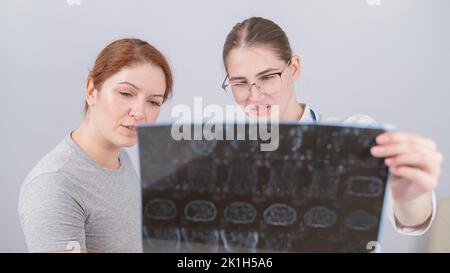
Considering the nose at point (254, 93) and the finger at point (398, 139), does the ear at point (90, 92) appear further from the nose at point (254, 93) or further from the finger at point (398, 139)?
the finger at point (398, 139)

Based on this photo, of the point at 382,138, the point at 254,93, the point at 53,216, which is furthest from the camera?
the point at 254,93

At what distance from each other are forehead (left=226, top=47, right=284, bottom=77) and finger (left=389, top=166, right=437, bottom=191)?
0.34m

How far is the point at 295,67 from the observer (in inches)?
39.9

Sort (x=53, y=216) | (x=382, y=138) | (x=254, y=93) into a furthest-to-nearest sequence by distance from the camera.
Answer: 1. (x=254, y=93)
2. (x=53, y=216)
3. (x=382, y=138)

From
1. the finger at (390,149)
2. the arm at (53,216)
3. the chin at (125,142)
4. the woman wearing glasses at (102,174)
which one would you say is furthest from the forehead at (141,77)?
the finger at (390,149)

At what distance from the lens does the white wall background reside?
102cm

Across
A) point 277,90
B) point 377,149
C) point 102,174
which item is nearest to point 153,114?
point 102,174

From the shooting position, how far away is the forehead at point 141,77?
91cm

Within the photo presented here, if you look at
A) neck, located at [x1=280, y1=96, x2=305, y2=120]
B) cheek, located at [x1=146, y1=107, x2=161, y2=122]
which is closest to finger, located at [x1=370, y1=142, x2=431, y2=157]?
neck, located at [x1=280, y1=96, x2=305, y2=120]

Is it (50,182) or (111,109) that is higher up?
(111,109)

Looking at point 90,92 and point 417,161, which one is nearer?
point 417,161

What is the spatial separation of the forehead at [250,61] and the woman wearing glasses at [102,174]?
14cm

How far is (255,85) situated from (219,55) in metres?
0.12

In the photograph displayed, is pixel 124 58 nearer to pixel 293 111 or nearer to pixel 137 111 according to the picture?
pixel 137 111
